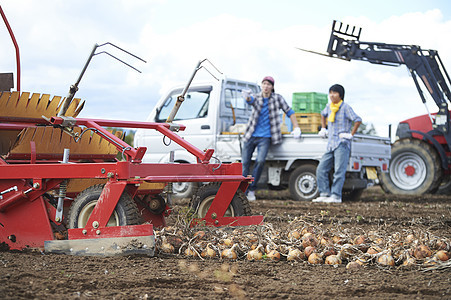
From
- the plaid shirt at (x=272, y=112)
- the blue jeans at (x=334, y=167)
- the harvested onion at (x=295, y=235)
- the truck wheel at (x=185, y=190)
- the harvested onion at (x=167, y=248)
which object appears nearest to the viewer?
the harvested onion at (x=167, y=248)

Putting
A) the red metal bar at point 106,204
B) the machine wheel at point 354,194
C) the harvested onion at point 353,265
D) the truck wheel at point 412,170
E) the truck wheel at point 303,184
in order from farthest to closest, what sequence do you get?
the truck wheel at point 412,170, the machine wheel at point 354,194, the truck wheel at point 303,184, the red metal bar at point 106,204, the harvested onion at point 353,265

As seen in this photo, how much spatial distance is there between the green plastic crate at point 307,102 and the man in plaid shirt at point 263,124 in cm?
176

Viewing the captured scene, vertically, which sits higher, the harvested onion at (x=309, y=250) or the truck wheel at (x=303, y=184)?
the truck wheel at (x=303, y=184)

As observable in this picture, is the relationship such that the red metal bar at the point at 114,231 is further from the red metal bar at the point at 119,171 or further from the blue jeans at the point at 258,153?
the blue jeans at the point at 258,153

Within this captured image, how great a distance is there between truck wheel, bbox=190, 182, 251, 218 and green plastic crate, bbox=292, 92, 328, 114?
7.51 metres

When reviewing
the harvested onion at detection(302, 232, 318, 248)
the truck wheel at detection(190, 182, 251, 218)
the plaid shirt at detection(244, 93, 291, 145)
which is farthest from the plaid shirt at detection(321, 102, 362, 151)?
the harvested onion at detection(302, 232, 318, 248)

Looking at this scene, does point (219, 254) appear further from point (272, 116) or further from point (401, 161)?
point (401, 161)

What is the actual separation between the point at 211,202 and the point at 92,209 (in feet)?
4.24

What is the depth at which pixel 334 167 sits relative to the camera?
10.8 metres

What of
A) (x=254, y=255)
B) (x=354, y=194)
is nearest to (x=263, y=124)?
(x=354, y=194)

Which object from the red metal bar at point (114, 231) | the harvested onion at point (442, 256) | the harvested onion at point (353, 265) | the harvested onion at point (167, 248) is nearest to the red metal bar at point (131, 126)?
the red metal bar at point (114, 231)

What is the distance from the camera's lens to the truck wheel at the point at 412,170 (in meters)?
13.3

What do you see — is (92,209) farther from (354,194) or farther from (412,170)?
(412,170)

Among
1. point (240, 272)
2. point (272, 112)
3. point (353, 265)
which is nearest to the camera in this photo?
point (240, 272)
